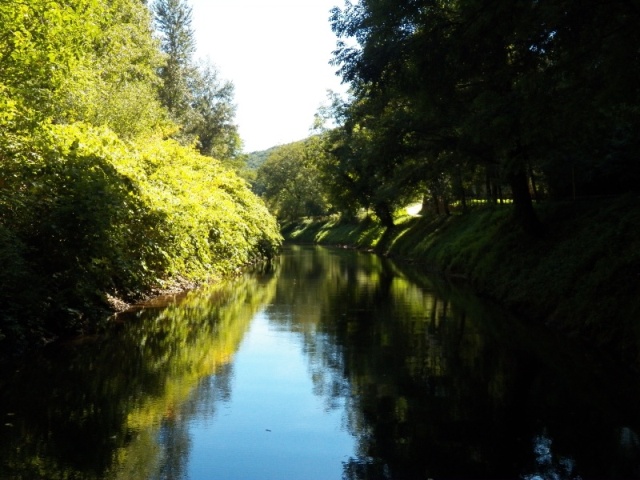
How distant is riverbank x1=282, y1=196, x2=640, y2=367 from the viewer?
36.7ft

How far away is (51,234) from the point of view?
38.5 feet

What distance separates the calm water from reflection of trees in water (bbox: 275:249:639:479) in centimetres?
3

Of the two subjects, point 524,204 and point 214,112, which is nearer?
point 524,204

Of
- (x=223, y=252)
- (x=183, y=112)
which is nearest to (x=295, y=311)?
(x=223, y=252)

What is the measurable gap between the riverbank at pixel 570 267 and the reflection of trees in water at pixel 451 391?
76 cm

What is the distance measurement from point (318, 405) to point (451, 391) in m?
1.97

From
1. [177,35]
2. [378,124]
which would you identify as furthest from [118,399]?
[177,35]

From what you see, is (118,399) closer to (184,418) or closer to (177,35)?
(184,418)

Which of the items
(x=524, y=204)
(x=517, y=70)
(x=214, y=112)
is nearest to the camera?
(x=517, y=70)

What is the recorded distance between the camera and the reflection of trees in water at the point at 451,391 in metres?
6.10

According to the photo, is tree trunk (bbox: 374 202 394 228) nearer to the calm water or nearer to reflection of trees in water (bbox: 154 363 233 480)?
the calm water

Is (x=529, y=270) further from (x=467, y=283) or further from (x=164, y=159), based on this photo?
(x=164, y=159)

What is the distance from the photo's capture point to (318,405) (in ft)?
26.3

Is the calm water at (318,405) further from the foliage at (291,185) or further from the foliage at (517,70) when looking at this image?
the foliage at (291,185)
